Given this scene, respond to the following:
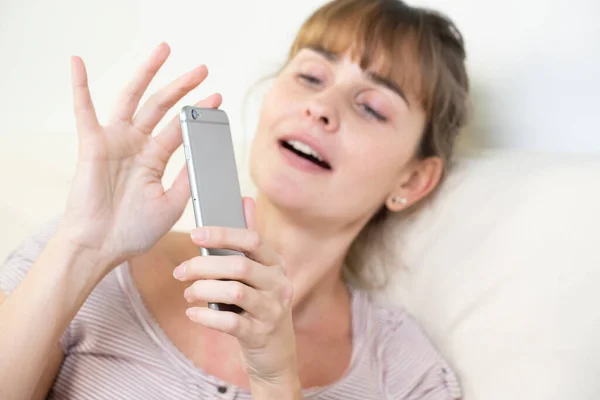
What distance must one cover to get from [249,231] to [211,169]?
0.31 ft

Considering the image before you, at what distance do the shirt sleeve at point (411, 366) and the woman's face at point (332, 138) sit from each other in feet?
0.73

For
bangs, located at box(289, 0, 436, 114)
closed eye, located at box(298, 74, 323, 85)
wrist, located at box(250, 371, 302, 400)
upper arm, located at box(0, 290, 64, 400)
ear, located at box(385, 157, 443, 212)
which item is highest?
bangs, located at box(289, 0, 436, 114)

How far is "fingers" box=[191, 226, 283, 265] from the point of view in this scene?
1.83ft

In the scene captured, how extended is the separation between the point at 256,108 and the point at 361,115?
50 centimetres

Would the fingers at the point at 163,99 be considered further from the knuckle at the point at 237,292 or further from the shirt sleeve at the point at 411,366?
the shirt sleeve at the point at 411,366

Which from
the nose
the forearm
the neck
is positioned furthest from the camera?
the neck

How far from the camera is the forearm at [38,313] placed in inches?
25.7

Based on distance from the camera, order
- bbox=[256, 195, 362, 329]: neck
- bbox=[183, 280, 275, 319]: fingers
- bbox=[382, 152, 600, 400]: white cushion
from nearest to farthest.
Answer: bbox=[183, 280, 275, 319]: fingers → bbox=[382, 152, 600, 400]: white cushion → bbox=[256, 195, 362, 329]: neck

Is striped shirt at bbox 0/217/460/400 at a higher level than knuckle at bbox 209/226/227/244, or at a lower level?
lower

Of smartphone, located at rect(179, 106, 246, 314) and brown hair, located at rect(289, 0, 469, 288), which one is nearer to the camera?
smartphone, located at rect(179, 106, 246, 314)

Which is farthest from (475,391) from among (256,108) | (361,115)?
(256,108)

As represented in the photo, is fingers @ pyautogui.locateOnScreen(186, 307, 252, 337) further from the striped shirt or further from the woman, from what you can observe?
the striped shirt

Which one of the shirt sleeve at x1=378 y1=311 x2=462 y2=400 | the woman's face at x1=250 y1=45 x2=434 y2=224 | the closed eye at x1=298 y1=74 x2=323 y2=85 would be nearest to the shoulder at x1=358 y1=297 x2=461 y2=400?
the shirt sleeve at x1=378 y1=311 x2=462 y2=400

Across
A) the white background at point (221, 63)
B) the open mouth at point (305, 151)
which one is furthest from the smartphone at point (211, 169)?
the white background at point (221, 63)
